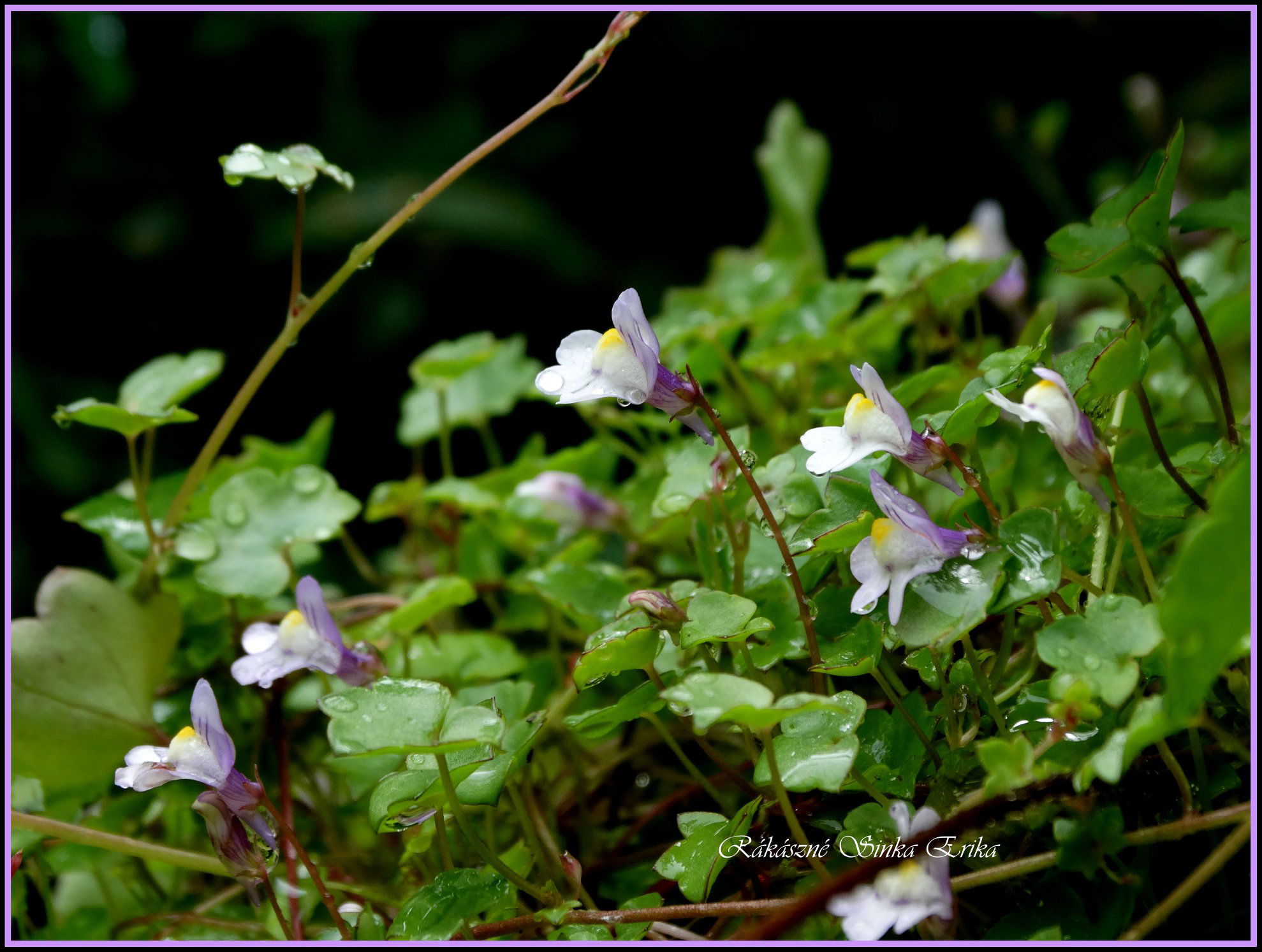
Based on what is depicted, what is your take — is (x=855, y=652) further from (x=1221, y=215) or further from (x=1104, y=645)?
(x=1221, y=215)

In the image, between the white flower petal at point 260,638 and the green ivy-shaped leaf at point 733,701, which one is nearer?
the green ivy-shaped leaf at point 733,701


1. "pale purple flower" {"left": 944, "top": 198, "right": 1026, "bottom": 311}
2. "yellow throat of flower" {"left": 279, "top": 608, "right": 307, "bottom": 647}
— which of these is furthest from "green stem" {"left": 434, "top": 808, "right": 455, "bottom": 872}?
"pale purple flower" {"left": 944, "top": 198, "right": 1026, "bottom": 311}

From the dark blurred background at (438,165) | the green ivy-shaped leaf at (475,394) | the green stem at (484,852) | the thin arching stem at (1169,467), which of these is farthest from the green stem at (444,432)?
the dark blurred background at (438,165)

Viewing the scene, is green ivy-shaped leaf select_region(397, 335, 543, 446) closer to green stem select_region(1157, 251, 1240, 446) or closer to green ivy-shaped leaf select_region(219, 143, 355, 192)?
green ivy-shaped leaf select_region(219, 143, 355, 192)

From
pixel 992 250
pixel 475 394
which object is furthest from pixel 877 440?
pixel 992 250

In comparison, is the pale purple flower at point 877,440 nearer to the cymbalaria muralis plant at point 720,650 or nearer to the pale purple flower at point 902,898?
the cymbalaria muralis plant at point 720,650

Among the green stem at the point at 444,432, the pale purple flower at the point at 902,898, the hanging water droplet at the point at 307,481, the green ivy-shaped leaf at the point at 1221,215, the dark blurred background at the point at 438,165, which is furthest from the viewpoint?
the dark blurred background at the point at 438,165

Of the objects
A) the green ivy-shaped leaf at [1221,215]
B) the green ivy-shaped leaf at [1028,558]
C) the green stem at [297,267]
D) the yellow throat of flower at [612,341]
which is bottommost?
the green ivy-shaped leaf at [1028,558]
